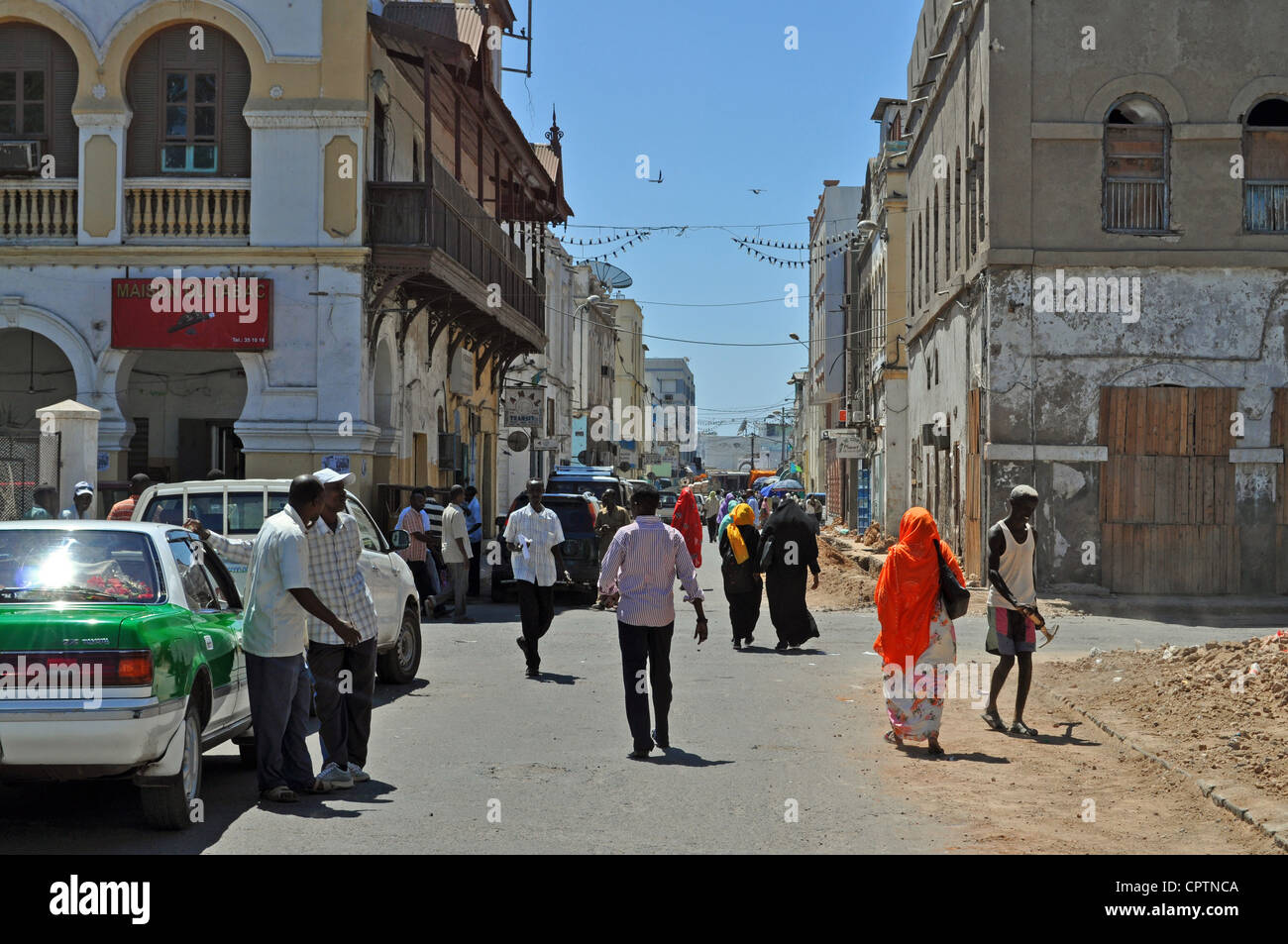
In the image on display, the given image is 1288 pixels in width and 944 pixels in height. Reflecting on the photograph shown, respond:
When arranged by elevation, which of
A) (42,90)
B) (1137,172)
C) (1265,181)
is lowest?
(1265,181)

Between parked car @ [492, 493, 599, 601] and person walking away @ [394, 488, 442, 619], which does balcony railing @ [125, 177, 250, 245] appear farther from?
parked car @ [492, 493, 599, 601]

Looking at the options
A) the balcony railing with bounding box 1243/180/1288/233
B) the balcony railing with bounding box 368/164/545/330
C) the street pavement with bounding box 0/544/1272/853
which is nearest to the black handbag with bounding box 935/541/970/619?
the street pavement with bounding box 0/544/1272/853

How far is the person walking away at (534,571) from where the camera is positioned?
46.4ft

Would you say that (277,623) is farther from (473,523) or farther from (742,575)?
(473,523)

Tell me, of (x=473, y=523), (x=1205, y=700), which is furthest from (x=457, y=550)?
(x=1205, y=700)

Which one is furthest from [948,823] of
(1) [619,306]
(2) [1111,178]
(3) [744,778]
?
(1) [619,306]

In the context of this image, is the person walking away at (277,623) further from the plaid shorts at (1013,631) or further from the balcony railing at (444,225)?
the balcony railing at (444,225)

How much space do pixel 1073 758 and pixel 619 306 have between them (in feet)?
301

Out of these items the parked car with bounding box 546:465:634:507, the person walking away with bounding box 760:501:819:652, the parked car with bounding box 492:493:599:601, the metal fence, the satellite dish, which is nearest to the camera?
the person walking away with bounding box 760:501:819:652

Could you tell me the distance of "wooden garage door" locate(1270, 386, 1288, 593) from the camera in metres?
22.3

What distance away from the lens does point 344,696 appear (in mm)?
8789

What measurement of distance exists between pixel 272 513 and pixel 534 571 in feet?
8.73
